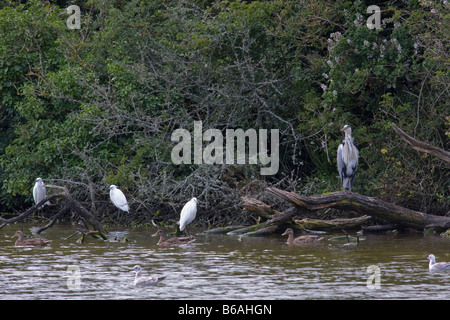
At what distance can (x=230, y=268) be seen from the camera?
393 inches

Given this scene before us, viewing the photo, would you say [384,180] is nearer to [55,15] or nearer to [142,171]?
[142,171]

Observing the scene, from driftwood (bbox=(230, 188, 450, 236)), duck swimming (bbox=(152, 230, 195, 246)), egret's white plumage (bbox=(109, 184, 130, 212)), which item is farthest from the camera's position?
egret's white plumage (bbox=(109, 184, 130, 212))

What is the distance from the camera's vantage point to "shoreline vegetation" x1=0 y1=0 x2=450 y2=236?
1418 cm

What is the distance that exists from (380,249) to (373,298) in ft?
12.2

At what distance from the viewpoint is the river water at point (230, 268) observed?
8320 millimetres

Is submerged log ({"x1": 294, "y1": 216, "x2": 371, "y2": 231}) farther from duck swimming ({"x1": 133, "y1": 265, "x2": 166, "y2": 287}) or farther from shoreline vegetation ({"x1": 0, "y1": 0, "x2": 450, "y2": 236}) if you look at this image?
duck swimming ({"x1": 133, "y1": 265, "x2": 166, "y2": 287})

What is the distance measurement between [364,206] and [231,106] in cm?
416

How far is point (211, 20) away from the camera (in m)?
15.1

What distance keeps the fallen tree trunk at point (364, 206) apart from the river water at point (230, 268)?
0.30m

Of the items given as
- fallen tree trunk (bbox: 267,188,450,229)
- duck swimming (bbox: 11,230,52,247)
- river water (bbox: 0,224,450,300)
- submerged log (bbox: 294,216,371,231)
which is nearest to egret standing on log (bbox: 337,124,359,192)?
A: submerged log (bbox: 294,216,371,231)

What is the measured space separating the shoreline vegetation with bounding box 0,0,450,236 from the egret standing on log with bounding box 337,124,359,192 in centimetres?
79

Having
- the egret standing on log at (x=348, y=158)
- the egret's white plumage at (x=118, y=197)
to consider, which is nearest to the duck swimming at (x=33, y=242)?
the egret's white plumage at (x=118, y=197)
